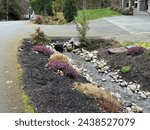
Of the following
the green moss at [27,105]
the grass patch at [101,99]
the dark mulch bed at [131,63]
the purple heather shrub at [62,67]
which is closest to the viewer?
the green moss at [27,105]

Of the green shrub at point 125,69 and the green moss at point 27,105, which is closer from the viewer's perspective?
the green moss at point 27,105

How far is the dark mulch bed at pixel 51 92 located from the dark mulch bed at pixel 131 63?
118 inches

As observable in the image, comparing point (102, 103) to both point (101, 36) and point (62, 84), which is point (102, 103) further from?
point (101, 36)

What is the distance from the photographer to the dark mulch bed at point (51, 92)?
998cm

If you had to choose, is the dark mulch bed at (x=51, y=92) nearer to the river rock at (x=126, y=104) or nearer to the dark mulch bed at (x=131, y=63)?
the river rock at (x=126, y=104)

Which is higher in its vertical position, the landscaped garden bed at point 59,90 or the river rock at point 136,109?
the landscaped garden bed at point 59,90

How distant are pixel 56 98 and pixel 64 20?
24.3m

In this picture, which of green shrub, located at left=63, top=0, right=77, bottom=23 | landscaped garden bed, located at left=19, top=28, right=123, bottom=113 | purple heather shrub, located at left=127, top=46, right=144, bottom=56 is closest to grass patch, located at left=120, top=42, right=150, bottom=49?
purple heather shrub, located at left=127, top=46, right=144, bottom=56

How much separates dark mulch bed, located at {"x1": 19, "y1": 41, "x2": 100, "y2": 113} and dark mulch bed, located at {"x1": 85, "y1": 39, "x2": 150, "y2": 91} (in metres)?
3.00

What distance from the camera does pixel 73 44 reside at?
71.4ft

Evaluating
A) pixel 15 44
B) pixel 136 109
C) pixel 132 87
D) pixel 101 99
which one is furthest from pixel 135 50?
pixel 101 99

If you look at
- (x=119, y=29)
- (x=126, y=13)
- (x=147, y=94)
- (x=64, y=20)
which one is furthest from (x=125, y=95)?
(x=126, y=13)

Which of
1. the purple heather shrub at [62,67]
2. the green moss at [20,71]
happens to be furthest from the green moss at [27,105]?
the purple heather shrub at [62,67]

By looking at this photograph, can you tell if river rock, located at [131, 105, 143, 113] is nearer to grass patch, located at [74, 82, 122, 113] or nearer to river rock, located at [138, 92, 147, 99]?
grass patch, located at [74, 82, 122, 113]
